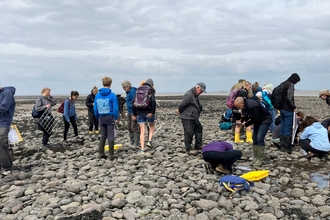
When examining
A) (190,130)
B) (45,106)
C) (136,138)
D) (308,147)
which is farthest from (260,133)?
(45,106)

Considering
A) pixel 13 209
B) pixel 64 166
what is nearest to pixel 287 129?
pixel 64 166

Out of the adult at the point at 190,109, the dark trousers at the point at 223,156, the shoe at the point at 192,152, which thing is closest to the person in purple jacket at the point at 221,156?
the dark trousers at the point at 223,156

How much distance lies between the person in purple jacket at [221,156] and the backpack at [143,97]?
2.64 meters

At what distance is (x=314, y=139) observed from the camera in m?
9.03

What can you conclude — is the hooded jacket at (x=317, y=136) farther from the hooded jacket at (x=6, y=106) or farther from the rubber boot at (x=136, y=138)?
the hooded jacket at (x=6, y=106)

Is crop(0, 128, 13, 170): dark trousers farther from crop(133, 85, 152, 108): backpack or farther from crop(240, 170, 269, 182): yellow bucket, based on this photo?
crop(240, 170, 269, 182): yellow bucket

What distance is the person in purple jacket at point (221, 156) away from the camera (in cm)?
737

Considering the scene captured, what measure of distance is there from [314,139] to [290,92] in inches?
59.0

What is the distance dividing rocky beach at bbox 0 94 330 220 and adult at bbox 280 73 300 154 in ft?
1.10

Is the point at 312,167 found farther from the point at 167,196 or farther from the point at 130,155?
the point at 130,155

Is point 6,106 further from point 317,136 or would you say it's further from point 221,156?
point 317,136

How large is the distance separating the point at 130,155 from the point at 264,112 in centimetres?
409

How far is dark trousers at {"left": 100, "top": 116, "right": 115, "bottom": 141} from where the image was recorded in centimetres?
882

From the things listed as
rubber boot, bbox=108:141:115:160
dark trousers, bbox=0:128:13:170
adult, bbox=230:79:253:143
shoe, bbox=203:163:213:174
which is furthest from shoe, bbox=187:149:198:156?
dark trousers, bbox=0:128:13:170
